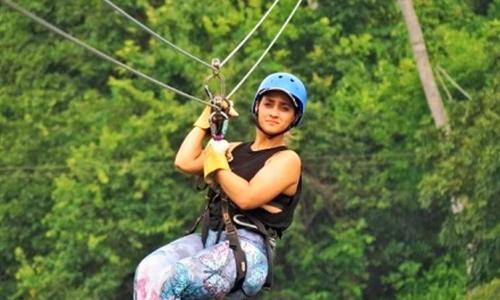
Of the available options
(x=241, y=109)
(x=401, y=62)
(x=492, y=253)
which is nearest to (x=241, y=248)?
(x=492, y=253)

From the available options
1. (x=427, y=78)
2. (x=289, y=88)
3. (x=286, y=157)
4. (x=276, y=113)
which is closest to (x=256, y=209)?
(x=286, y=157)

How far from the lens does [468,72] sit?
109 ft

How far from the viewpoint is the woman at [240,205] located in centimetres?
765

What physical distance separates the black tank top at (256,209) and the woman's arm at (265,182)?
0.14 ft

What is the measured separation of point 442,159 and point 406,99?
496 centimetres

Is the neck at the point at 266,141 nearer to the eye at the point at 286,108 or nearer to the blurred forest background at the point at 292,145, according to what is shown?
the eye at the point at 286,108

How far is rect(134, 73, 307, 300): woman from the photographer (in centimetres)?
765

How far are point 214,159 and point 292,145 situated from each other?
2306cm

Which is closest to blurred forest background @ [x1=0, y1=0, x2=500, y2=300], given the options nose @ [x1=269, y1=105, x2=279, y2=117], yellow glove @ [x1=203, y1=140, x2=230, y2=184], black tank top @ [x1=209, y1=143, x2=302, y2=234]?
black tank top @ [x1=209, y1=143, x2=302, y2=234]

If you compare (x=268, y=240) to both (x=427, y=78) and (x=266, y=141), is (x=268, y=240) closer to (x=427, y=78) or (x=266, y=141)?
(x=266, y=141)

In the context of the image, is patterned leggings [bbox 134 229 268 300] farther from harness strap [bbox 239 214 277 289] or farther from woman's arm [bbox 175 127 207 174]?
woman's arm [bbox 175 127 207 174]

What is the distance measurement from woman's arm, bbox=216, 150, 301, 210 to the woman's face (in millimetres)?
105

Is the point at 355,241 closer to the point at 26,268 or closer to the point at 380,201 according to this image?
the point at 380,201

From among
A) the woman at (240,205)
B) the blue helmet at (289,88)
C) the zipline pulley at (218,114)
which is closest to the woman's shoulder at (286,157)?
the woman at (240,205)
